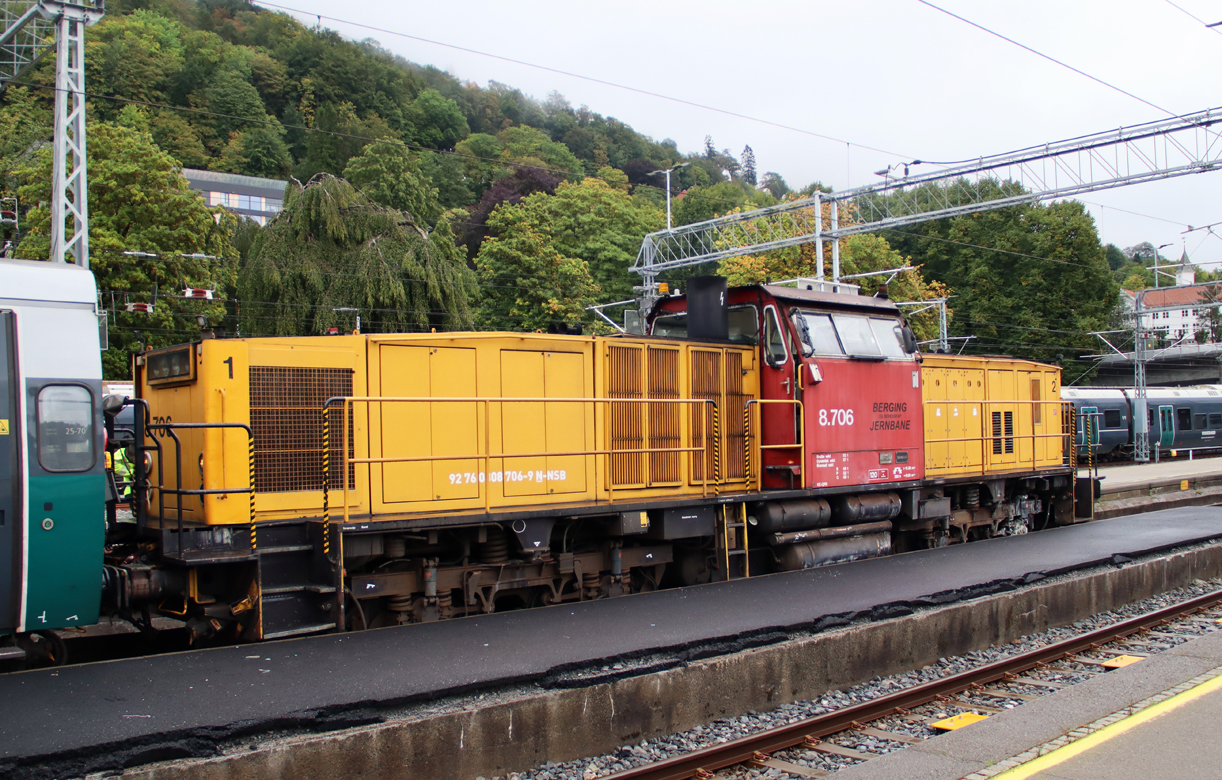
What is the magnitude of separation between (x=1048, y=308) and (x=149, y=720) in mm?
54478

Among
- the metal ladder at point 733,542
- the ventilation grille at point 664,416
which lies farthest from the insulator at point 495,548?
the metal ladder at point 733,542

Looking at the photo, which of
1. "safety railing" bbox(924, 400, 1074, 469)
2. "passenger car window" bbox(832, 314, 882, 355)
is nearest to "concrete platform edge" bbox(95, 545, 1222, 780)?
"passenger car window" bbox(832, 314, 882, 355)

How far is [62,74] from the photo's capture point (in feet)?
50.0

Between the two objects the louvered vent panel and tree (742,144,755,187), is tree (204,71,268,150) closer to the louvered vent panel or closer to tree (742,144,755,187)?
the louvered vent panel

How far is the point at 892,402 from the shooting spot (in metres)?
11.7

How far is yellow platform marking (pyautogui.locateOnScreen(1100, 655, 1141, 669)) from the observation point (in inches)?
320

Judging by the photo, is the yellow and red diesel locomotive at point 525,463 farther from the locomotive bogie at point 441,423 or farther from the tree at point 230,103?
the tree at point 230,103

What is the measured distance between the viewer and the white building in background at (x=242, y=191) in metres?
79.5

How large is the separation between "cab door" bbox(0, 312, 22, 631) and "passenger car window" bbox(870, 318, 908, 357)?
381 inches

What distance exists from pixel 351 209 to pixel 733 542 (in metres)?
21.7

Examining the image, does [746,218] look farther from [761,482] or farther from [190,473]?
[190,473]

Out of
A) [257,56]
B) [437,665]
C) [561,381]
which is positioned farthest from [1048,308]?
[257,56]

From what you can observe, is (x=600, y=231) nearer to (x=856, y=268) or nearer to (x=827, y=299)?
(x=856, y=268)

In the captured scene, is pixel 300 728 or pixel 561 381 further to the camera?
pixel 561 381
